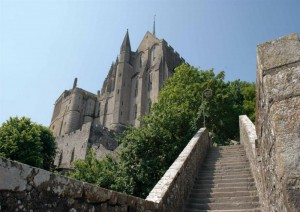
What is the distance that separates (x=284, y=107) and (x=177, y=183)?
4.33 m

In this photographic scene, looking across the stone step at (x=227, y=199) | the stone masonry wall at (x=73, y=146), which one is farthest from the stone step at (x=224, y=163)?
the stone masonry wall at (x=73, y=146)

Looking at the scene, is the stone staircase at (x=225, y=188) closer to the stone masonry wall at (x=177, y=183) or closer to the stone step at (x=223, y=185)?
the stone step at (x=223, y=185)

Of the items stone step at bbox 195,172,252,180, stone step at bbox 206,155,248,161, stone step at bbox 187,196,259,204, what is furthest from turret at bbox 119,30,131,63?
stone step at bbox 187,196,259,204

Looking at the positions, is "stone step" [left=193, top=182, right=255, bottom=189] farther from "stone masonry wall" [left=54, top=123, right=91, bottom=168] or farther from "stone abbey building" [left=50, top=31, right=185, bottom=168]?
"stone abbey building" [left=50, top=31, right=185, bottom=168]

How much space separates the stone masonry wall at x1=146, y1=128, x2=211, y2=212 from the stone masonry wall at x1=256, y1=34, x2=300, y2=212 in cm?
294

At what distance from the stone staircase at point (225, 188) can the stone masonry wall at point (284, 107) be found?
3906 mm

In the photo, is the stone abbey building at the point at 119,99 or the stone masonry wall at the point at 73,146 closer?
the stone masonry wall at the point at 73,146


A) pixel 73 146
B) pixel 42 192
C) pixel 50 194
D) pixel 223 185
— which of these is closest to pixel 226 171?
pixel 223 185

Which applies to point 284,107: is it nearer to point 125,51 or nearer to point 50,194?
point 50,194

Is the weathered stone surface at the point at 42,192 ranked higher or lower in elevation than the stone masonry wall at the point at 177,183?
lower

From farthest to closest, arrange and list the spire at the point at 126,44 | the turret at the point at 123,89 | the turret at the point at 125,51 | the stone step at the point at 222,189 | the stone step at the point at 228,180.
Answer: the spire at the point at 126,44 < the turret at the point at 125,51 < the turret at the point at 123,89 < the stone step at the point at 228,180 < the stone step at the point at 222,189

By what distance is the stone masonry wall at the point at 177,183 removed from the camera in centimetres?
529

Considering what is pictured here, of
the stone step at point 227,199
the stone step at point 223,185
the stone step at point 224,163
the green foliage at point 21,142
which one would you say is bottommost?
the stone step at point 227,199

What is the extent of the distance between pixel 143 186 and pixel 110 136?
83.9 feet
